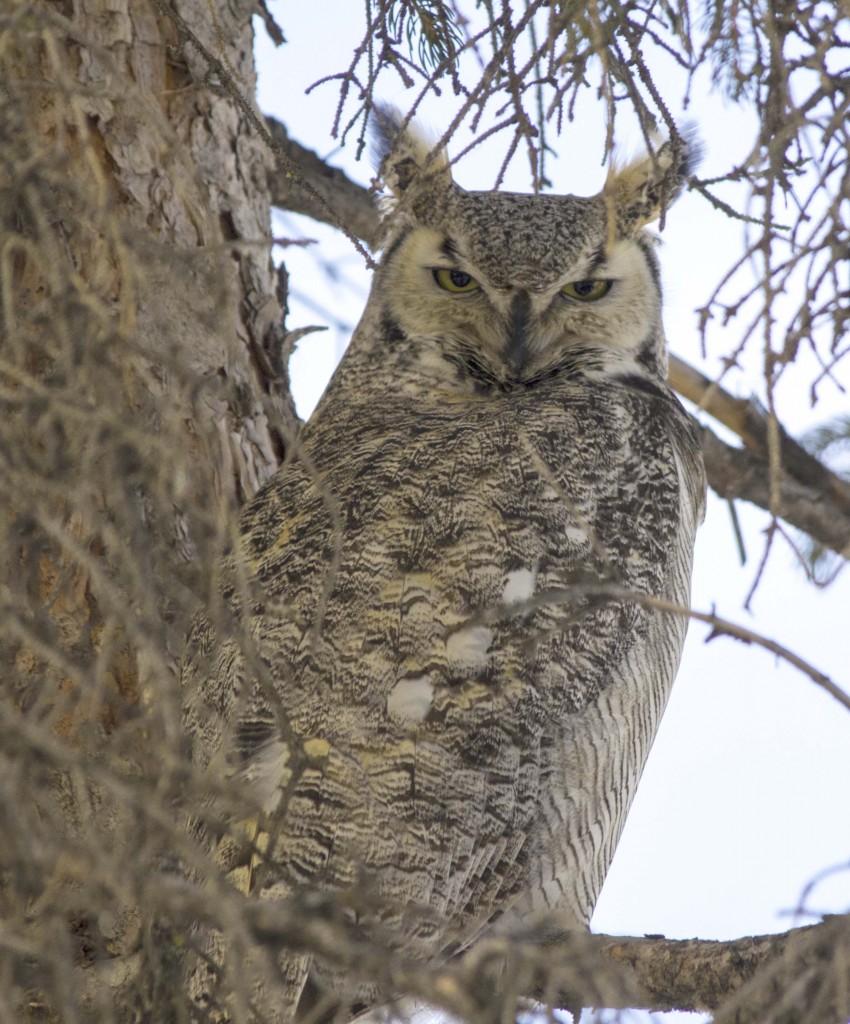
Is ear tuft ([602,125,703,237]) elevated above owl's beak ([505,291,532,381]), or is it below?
above

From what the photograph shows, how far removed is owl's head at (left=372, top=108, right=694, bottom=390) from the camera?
2.98m

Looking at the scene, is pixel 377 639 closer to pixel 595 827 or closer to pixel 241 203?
pixel 595 827

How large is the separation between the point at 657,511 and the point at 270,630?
87 cm

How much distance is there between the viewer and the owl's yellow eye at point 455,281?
121 inches

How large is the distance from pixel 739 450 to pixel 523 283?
1.18 m

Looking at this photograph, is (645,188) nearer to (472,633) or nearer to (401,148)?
(401,148)

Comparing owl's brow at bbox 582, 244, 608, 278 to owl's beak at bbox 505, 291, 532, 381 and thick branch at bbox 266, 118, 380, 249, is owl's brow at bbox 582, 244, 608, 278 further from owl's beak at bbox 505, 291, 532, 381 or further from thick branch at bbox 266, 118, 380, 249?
thick branch at bbox 266, 118, 380, 249

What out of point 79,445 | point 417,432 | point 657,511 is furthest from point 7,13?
point 657,511

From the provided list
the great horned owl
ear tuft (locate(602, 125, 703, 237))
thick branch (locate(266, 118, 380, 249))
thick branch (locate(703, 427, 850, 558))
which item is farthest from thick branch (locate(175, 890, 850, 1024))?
thick branch (locate(266, 118, 380, 249))

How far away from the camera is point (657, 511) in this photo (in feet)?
8.56

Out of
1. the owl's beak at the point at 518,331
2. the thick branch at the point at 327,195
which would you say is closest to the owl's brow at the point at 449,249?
the owl's beak at the point at 518,331

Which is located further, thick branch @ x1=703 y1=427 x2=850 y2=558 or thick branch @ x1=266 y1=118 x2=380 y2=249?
thick branch @ x1=266 y1=118 x2=380 y2=249

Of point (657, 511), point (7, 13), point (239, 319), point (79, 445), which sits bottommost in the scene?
point (79, 445)

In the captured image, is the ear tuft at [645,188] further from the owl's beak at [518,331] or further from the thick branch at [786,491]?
the thick branch at [786,491]
